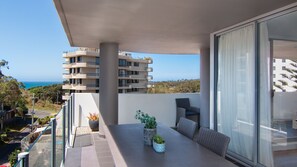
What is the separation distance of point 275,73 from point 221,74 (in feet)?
3.08

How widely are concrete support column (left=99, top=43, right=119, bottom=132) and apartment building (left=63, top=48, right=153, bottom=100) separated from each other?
24291 mm

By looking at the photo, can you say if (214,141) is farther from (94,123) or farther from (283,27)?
(94,123)

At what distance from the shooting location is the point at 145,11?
9.36ft

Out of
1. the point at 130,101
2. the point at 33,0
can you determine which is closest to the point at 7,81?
the point at 33,0

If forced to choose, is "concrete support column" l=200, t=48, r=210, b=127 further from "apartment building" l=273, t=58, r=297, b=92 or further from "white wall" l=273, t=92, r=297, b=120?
"apartment building" l=273, t=58, r=297, b=92

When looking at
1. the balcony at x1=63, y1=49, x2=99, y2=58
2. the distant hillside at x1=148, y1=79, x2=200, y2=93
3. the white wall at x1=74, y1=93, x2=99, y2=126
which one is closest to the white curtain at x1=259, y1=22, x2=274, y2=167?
the white wall at x1=74, y1=93, x2=99, y2=126

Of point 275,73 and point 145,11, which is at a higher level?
point 145,11

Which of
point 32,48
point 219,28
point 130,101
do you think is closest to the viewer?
point 219,28

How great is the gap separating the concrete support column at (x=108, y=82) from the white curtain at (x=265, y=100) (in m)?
3.17

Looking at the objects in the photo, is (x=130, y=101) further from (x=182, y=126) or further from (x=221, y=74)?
(x=182, y=126)

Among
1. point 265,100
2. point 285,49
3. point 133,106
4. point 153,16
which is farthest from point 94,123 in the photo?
point 285,49

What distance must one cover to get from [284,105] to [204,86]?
118 inches

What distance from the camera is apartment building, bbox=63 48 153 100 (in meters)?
31.0

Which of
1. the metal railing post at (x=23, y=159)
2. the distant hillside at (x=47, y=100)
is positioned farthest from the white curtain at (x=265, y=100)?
the distant hillside at (x=47, y=100)
